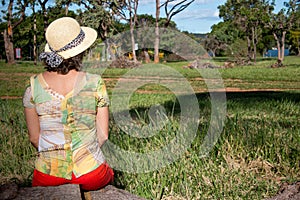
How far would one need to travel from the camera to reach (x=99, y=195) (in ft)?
8.38

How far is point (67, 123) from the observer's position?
8.28 ft

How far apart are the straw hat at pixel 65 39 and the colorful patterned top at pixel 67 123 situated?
0.49ft

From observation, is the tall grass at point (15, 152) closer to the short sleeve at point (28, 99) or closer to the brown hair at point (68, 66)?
the short sleeve at point (28, 99)

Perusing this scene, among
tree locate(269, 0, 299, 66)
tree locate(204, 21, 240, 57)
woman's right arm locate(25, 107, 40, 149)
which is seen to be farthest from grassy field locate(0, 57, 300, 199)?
tree locate(204, 21, 240, 57)

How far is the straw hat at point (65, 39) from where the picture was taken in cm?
252

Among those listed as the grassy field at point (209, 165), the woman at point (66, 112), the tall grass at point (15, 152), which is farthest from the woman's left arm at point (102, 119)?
the tall grass at point (15, 152)

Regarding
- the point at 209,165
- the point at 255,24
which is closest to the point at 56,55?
the point at 209,165

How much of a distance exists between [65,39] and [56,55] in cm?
12

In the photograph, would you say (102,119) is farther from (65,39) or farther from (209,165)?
(209,165)

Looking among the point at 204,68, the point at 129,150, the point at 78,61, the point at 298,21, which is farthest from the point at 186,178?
the point at 298,21

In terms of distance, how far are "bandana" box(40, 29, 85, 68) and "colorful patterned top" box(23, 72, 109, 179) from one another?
11 cm

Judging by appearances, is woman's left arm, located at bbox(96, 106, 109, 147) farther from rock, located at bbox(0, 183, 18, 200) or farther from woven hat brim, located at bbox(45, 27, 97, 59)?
rock, located at bbox(0, 183, 18, 200)

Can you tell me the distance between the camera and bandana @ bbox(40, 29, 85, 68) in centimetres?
245

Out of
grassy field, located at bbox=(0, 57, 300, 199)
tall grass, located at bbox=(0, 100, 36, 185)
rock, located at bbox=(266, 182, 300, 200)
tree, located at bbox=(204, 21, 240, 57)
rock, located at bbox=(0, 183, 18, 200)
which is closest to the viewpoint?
rock, located at bbox=(0, 183, 18, 200)
